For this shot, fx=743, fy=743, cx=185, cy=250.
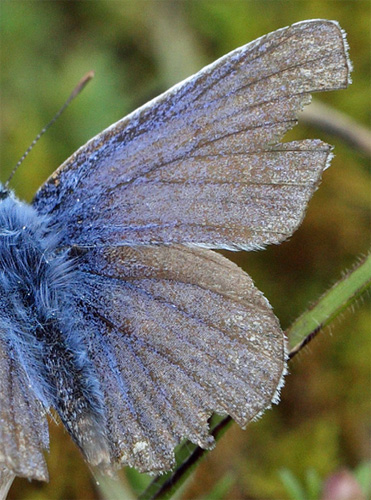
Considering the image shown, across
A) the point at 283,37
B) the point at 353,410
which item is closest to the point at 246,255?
the point at 353,410

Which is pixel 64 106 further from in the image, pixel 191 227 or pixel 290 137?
pixel 290 137

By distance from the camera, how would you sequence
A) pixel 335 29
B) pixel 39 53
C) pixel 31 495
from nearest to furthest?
1. pixel 335 29
2. pixel 31 495
3. pixel 39 53

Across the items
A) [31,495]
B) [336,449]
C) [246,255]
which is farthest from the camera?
[246,255]

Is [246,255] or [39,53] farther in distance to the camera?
[39,53]

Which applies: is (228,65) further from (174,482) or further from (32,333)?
(174,482)

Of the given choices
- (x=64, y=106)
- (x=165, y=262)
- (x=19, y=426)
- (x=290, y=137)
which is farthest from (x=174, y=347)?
(x=290, y=137)

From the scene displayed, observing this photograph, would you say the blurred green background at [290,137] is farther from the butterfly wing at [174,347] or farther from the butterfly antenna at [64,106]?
the butterfly antenna at [64,106]

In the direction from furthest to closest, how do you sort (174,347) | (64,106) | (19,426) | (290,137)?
(290,137) → (64,106) → (174,347) → (19,426)

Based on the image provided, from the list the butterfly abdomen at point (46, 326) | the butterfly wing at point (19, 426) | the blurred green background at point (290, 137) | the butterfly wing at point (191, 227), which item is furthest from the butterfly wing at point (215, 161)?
the blurred green background at point (290, 137)
